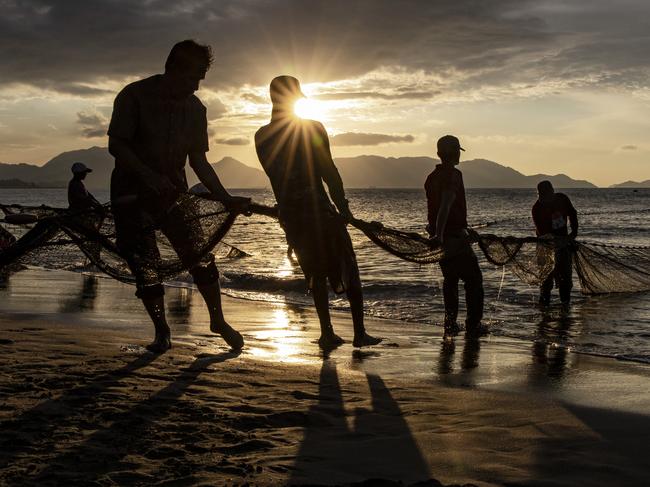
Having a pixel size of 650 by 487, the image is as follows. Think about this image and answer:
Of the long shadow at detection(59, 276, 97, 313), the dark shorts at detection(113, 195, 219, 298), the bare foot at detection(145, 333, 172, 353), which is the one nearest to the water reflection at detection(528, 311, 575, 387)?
the dark shorts at detection(113, 195, 219, 298)

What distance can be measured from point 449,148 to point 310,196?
5.56 ft

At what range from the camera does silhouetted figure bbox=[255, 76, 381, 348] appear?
19.4 ft

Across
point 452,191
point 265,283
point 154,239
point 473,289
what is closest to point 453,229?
point 452,191

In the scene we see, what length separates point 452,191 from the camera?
266 inches

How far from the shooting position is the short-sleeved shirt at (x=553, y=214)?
419 inches

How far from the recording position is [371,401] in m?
4.45

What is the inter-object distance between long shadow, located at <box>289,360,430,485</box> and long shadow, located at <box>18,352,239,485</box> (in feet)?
1.89

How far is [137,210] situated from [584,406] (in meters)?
3.47

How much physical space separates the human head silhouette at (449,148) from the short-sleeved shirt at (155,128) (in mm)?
2334

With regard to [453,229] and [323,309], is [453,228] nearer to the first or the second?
[453,229]

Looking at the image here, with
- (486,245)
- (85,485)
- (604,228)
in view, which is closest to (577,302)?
(486,245)

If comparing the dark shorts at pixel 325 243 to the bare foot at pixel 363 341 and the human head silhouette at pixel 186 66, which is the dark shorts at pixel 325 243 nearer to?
the bare foot at pixel 363 341

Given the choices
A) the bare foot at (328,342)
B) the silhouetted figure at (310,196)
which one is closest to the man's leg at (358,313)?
the silhouetted figure at (310,196)

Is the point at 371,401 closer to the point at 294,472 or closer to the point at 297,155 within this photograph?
the point at 294,472
